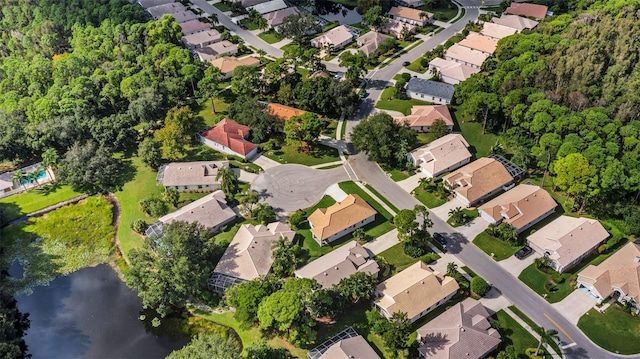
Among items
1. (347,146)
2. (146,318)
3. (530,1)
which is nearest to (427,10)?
(530,1)

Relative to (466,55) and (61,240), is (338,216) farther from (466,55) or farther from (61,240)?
(466,55)

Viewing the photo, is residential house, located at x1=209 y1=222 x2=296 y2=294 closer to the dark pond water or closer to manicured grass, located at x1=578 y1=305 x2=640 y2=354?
the dark pond water

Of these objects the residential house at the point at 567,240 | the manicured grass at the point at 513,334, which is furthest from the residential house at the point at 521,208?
the manicured grass at the point at 513,334

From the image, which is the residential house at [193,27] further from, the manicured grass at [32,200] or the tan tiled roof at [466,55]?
the tan tiled roof at [466,55]

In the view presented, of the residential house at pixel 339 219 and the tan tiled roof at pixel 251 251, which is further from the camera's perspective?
the residential house at pixel 339 219

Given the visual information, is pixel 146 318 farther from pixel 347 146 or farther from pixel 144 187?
pixel 347 146

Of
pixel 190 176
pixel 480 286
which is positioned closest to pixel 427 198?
pixel 480 286

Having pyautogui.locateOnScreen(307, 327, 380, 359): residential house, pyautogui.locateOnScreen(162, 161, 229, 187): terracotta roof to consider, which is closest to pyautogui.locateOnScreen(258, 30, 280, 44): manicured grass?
pyautogui.locateOnScreen(162, 161, 229, 187): terracotta roof
